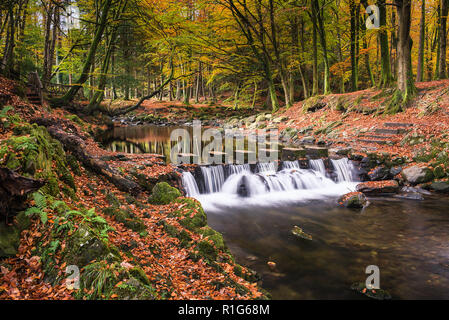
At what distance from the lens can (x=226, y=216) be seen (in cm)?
862

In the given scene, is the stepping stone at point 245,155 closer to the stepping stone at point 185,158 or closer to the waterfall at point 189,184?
the stepping stone at point 185,158

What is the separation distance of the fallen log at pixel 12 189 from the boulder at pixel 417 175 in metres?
12.0

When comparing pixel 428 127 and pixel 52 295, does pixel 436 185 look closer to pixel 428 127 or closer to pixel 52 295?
pixel 428 127

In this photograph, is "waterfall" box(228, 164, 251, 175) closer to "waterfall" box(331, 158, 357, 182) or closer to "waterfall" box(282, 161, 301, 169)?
"waterfall" box(282, 161, 301, 169)

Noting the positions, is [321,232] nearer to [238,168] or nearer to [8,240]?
[238,168]

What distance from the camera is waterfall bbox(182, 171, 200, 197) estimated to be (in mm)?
10031

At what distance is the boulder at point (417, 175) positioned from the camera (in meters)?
10.2

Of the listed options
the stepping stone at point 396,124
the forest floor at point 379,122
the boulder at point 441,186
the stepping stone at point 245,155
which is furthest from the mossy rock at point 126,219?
the stepping stone at point 396,124

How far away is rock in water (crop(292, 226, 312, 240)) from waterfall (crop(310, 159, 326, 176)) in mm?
5785

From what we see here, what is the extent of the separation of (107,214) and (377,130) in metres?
14.0

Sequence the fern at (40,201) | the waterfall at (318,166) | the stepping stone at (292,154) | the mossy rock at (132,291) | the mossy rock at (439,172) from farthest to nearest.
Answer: the stepping stone at (292,154) < the waterfall at (318,166) < the mossy rock at (439,172) < the fern at (40,201) < the mossy rock at (132,291)
